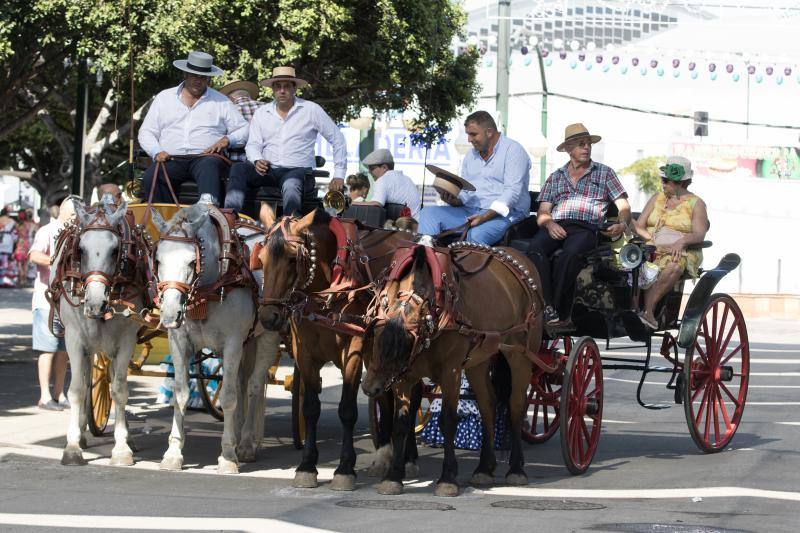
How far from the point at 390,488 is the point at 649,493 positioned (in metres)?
1.95

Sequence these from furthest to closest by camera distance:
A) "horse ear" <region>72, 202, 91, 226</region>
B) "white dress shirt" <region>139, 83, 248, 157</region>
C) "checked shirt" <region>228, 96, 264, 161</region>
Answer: "checked shirt" <region>228, 96, 264, 161</region>
"white dress shirt" <region>139, 83, 248, 157</region>
"horse ear" <region>72, 202, 91, 226</region>

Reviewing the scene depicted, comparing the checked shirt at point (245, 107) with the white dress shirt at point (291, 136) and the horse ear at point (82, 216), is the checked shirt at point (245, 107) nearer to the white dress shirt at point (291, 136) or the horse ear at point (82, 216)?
the white dress shirt at point (291, 136)

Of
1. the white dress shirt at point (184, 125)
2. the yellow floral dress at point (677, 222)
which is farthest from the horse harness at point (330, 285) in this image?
the yellow floral dress at point (677, 222)

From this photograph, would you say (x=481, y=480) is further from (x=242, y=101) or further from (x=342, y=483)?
(x=242, y=101)

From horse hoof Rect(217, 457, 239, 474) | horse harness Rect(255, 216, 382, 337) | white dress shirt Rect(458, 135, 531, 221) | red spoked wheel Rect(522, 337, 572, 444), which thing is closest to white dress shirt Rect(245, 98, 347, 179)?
white dress shirt Rect(458, 135, 531, 221)

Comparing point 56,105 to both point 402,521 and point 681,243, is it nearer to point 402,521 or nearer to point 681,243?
point 681,243

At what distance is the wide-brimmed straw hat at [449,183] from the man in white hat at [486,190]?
0.07 meters

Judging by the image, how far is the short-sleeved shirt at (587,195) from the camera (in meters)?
12.2

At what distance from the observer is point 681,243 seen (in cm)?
1278

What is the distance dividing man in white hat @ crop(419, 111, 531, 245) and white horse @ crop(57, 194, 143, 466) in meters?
2.57

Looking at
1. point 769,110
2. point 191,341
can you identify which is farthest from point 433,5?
point 769,110

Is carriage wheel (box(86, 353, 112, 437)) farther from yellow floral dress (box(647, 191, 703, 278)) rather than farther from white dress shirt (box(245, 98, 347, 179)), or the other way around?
yellow floral dress (box(647, 191, 703, 278))

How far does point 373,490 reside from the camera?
1020cm

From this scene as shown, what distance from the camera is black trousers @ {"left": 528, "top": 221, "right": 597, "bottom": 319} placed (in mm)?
11641
